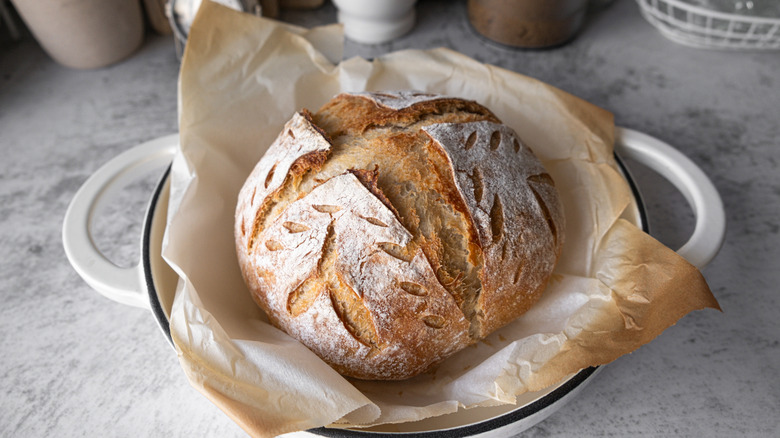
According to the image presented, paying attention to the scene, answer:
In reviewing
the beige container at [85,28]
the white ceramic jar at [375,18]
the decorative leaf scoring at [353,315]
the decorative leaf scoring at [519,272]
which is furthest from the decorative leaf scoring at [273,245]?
the beige container at [85,28]

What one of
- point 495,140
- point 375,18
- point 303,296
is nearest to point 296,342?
point 303,296

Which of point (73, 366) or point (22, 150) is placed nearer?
point (73, 366)

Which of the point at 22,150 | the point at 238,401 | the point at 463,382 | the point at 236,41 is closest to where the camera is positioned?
the point at 238,401

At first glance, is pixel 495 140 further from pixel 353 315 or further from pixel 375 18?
pixel 375 18

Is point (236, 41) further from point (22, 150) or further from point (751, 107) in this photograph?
point (751, 107)

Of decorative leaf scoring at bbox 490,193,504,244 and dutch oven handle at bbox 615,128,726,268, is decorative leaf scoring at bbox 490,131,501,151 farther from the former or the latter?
dutch oven handle at bbox 615,128,726,268

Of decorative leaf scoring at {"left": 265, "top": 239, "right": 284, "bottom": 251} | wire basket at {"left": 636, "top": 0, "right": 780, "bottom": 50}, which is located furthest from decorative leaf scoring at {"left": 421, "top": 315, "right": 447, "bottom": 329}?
wire basket at {"left": 636, "top": 0, "right": 780, "bottom": 50}

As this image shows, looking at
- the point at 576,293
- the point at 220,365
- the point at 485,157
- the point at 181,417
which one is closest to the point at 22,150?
the point at 181,417
